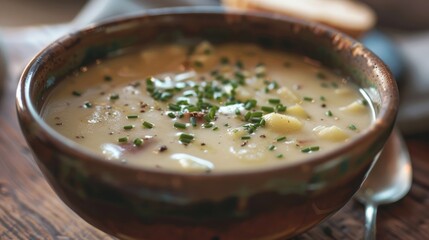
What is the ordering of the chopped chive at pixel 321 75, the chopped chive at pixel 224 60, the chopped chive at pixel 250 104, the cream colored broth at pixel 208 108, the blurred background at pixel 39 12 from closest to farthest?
the cream colored broth at pixel 208 108, the chopped chive at pixel 250 104, the chopped chive at pixel 321 75, the chopped chive at pixel 224 60, the blurred background at pixel 39 12

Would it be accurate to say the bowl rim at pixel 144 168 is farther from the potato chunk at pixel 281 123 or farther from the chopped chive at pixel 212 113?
the chopped chive at pixel 212 113

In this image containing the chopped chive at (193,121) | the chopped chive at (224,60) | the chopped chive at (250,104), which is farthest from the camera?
the chopped chive at (224,60)

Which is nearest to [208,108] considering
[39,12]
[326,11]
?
[326,11]

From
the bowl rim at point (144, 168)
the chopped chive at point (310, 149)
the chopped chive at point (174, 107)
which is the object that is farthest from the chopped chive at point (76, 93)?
the chopped chive at point (310, 149)

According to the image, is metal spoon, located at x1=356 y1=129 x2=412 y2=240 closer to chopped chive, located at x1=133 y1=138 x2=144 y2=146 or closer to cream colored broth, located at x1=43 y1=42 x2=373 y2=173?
cream colored broth, located at x1=43 y1=42 x2=373 y2=173

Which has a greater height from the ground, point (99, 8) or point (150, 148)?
point (99, 8)

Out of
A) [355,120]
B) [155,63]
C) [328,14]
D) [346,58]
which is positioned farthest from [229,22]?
[328,14]

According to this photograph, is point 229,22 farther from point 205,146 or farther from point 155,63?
point 205,146
